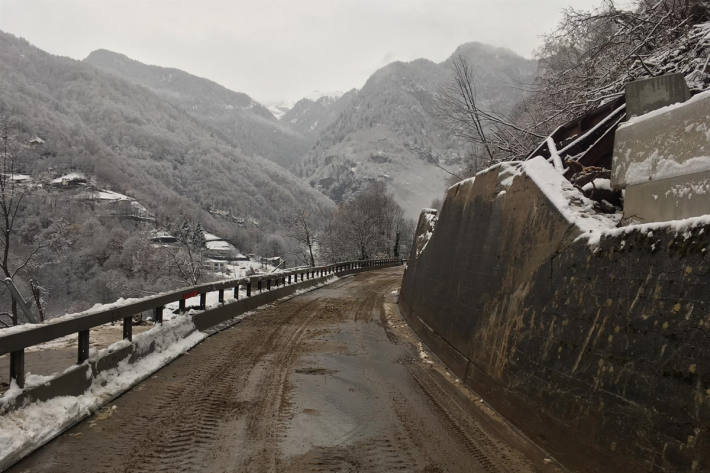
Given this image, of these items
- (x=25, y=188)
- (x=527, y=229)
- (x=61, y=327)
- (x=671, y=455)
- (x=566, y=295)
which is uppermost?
(x=25, y=188)

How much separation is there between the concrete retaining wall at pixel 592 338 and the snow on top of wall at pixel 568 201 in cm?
9

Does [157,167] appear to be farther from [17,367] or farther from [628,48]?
[17,367]

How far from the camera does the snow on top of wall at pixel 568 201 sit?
4395 mm

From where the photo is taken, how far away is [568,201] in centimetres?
486

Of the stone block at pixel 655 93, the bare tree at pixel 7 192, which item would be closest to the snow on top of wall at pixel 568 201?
the stone block at pixel 655 93

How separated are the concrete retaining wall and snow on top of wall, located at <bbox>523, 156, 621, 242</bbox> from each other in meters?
0.09

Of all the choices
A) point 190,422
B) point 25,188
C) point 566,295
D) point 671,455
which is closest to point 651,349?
point 671,455

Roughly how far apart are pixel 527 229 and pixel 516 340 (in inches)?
51.5

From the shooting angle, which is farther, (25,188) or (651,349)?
(25,188)

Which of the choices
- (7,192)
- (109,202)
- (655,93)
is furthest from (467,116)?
(109,202)

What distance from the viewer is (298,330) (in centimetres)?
1025

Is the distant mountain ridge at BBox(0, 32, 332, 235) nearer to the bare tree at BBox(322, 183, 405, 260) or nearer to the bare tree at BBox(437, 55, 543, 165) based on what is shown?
the bare tree at BBox(322, 183, 405, 260)

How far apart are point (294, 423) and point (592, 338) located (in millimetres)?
2790

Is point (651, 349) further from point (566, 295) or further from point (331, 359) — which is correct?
point (331, 359)
